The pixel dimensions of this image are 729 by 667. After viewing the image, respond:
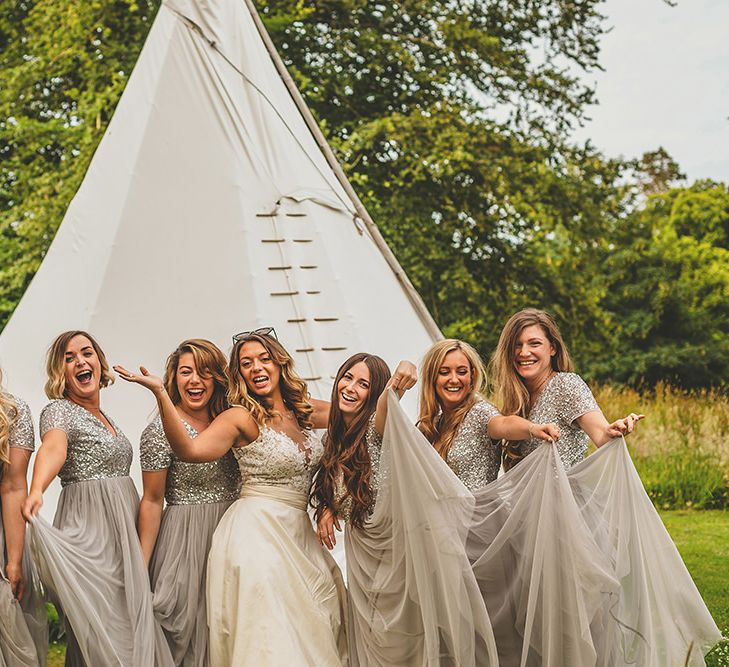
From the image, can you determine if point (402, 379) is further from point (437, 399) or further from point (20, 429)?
point (20, 429)

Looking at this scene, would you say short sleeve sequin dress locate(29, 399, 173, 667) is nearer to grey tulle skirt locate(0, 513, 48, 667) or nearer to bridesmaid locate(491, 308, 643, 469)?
grey tulle skirt locate(0, 513, 48, 667)

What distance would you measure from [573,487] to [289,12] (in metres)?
10.8

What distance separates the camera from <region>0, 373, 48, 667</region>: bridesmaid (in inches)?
152

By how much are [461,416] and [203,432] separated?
1098 mm

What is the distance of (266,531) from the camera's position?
4051 mm

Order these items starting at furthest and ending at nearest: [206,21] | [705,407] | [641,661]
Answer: [705,407]
[206,21]
[641,661]

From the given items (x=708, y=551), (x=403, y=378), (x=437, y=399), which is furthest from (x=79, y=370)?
(x=708, y=551)

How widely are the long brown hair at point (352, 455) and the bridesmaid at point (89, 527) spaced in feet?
2.66

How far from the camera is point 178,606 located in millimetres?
4145

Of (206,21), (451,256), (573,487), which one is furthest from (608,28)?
(573,487)

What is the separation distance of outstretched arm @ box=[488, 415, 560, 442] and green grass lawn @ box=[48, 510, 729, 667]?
6.84 ft

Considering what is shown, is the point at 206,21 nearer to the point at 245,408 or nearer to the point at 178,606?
the point at 245,408

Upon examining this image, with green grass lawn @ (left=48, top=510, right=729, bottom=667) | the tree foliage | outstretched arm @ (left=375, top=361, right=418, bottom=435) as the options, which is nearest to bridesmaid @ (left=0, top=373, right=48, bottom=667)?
outstretched arm @ (left=375, top=361, right=418, bottom=435)

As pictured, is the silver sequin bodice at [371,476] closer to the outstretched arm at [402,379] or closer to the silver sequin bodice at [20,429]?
the outstretched arm at [402,379]
